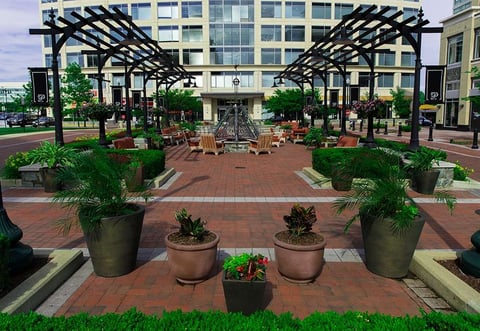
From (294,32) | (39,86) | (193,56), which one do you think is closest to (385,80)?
(294,32)

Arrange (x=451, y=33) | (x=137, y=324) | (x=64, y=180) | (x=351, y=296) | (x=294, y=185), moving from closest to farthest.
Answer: (x=137, y=324)
(x=351, y=296)
(x=64, y=180)
(x=294, y=185)
(x=451, y=33)

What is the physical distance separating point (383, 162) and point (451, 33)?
1767 inches

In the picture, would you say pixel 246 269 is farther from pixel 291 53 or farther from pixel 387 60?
pixel 387 60

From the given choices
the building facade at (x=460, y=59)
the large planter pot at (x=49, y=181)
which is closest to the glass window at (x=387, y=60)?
the building facade at (x=460, y=59)

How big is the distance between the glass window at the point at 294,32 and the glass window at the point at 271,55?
256 cm

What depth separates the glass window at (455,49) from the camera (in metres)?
40.4

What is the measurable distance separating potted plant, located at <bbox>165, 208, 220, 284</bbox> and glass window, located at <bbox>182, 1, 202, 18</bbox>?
5848 centimetres

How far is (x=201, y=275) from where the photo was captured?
14.9ft

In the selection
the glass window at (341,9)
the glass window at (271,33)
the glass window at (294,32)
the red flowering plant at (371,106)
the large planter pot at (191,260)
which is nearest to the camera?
the large planter pot at (191,260)

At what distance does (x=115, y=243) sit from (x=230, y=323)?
2.37 meters

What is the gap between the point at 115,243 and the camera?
4.67 metres

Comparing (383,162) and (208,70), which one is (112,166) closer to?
(383,162)

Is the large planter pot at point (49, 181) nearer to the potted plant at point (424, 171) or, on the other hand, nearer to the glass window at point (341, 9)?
the potted plant at point (424, 171)

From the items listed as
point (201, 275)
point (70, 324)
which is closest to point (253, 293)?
point (201, 275)
